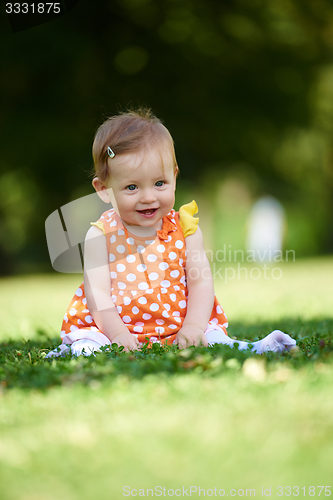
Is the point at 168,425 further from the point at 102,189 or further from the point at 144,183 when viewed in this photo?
the point at 102,189

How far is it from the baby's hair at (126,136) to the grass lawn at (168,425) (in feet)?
4.56

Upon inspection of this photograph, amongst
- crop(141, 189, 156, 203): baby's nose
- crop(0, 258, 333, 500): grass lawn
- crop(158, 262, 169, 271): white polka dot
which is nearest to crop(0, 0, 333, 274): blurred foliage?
crop(158, 262, 169, 271): white polka dot

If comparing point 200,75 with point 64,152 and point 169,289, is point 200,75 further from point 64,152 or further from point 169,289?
point 169,289

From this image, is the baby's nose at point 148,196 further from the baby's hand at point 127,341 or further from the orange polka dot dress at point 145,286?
the baby's hand at point 127,341

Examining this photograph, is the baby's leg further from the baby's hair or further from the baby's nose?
the baby's hair

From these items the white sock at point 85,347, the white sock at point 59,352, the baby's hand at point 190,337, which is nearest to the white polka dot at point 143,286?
the baby's hand at point 190,337

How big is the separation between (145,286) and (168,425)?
200 cm

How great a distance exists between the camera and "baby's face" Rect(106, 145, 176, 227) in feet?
12.4

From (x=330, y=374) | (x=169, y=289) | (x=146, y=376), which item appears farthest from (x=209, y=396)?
(x=169, y=289)

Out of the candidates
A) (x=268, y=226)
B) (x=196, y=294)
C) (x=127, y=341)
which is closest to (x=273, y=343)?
(x=196, y=294)

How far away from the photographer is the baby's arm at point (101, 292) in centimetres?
374

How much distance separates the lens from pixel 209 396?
2338 millimetres

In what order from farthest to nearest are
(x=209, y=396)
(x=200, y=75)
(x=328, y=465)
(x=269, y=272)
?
(x=200, y=75), (x=269, y=272), (x=209, y=396), (x=328, y=465)

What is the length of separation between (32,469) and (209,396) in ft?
2.64
